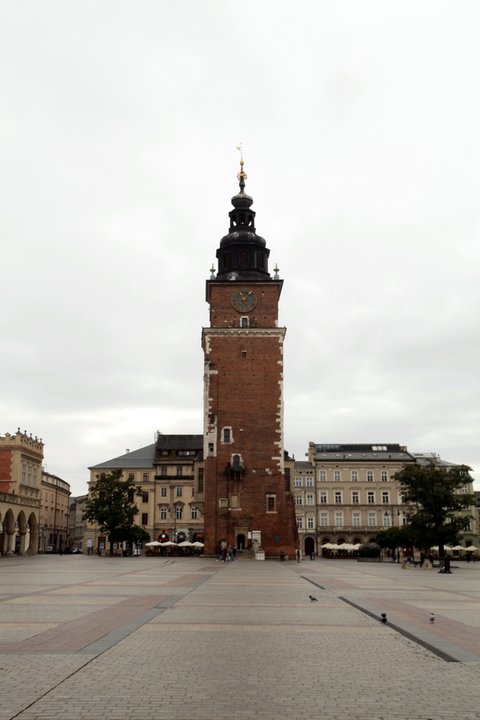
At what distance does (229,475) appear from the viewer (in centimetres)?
6381

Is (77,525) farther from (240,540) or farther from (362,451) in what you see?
(240,540)

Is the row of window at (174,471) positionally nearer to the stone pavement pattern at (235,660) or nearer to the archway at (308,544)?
the archway at (308,544)

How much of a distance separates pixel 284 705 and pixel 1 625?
319 inches

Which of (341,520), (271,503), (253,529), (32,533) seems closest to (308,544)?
(341,520)

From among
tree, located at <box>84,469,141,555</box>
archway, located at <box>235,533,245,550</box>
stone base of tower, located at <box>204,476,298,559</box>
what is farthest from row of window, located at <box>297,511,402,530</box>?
archway, located at <box>235,533,245,550</box>

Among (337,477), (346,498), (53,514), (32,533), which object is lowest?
(32,533)

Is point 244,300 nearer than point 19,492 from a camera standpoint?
Yes

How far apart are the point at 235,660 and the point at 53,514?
109 metres

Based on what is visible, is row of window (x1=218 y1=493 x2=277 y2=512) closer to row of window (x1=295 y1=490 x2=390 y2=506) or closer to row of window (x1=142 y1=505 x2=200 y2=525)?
row of window (x1=142 y1=505 x2=200 y2=525)

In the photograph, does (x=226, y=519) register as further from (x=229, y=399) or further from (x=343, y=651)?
(x=343, y=651)

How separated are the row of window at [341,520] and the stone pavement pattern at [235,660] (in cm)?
7514

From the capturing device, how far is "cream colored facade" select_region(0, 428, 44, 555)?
6656 centimetres

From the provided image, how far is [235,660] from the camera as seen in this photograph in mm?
10289

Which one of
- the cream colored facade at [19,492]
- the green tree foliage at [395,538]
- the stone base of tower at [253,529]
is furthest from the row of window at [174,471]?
the stone base of tower at [253,529]
